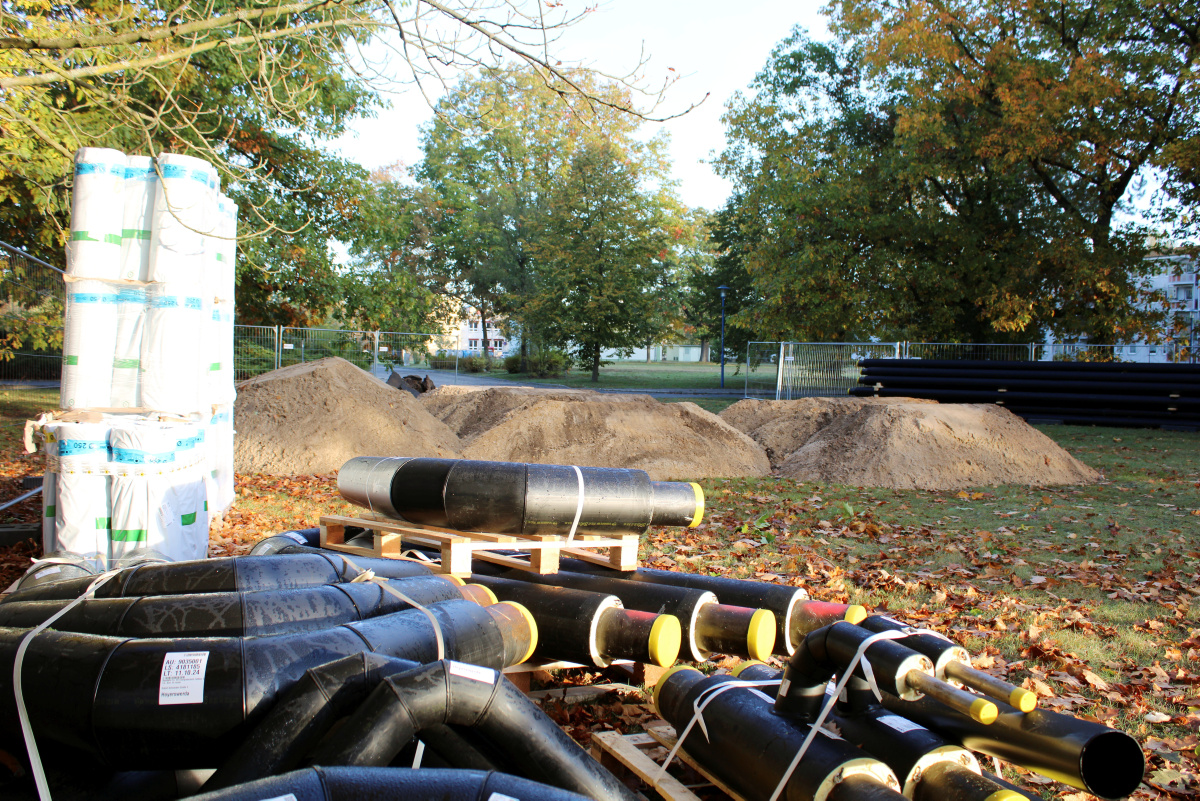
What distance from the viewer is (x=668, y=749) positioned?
10.7 ft

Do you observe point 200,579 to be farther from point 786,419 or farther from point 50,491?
point 786,419

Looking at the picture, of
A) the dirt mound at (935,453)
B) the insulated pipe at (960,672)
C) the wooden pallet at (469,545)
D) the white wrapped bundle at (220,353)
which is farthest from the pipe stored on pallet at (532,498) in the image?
the dirt mound at (935,453)

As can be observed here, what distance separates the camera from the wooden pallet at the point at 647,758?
112 inches

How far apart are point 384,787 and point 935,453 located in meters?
11.9

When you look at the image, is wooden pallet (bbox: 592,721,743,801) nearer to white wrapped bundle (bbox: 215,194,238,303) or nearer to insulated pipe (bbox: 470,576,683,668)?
insulated pipe (bbox: 470,576,683,668)

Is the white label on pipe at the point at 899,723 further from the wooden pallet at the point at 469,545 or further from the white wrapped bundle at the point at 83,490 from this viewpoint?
the white wrapped bundle at the point at 83,490

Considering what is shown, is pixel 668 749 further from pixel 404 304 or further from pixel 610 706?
pixel 404 304

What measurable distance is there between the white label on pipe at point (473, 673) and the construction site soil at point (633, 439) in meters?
9.16

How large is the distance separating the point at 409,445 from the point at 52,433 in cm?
687

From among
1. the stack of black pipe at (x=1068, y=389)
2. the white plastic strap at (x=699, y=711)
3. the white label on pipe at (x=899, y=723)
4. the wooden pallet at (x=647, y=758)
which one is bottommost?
the wooden pallet at (x=647, y=758)

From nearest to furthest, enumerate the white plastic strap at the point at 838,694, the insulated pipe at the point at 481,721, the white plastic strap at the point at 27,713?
the insulated pipe at the point at 481,721 → the white plastic strap at the point at 27,713 → the white plastic strap at the point at 838,694

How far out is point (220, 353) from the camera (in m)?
7.98

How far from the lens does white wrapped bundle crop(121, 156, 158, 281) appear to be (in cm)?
595

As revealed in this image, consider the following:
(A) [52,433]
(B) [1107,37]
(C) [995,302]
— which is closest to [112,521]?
(A) [52,433]
